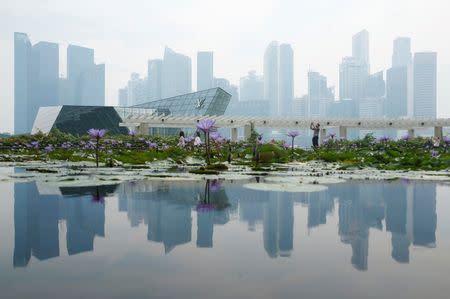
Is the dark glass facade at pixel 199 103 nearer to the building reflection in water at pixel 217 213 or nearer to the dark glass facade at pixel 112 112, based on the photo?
the dark glass facade at pixel 112 112

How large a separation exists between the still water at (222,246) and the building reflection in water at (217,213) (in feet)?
0.04

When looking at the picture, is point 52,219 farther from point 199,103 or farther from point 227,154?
point 199,103

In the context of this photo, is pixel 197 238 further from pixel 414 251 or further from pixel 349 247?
Answer: pixel 414 251

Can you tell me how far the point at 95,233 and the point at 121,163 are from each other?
7.73 metres

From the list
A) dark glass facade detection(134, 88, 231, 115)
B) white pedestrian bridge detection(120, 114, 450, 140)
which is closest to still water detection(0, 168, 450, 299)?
white pedestrian bridge detection(120, 114, 450, 140)

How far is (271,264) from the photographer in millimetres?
2250

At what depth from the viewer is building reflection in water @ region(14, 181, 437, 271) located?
2738 millimetres

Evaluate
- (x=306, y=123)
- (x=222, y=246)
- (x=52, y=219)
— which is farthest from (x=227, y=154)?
(x=306, y=123)

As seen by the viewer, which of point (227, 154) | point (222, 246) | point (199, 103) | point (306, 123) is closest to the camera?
point (222, 246)

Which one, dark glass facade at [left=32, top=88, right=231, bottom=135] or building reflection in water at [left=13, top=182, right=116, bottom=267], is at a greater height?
dark glass facade at [left=32, top=88, right=231, bottom=135]

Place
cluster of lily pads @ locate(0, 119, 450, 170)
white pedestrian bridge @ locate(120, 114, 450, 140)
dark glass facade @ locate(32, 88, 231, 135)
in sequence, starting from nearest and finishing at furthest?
1. cluster of lily pads @ locate(0, 119, 450, 170)
2. white pedestrian bridge @ locate(120, 114, 450, 140)
3. dark glass facade @ locate(32, 88, 231, 135)

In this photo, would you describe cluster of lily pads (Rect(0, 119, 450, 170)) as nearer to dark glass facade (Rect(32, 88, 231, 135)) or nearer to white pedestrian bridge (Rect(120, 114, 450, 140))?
white pedestrian bridge (Rect(120, 114, 450, 140))

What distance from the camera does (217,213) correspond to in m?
3.83

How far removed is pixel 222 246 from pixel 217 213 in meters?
1.18
